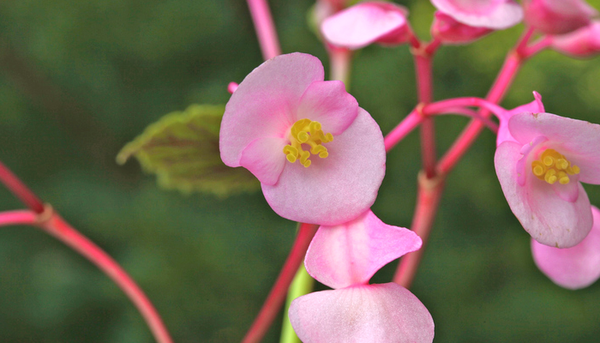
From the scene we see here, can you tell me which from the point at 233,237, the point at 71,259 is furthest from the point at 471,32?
the point at 71,259

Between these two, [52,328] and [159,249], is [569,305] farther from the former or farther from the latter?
[52,328]

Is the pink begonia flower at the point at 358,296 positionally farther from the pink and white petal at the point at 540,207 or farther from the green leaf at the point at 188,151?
the green leaf at the point at 188,151

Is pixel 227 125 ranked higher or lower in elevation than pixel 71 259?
higher

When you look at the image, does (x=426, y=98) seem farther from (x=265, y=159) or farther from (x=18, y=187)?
(x=18, y=187)

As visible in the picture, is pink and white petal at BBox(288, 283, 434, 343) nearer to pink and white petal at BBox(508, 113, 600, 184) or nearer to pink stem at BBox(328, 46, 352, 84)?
pink and white petal at BBox(508, 113, 600, 184)

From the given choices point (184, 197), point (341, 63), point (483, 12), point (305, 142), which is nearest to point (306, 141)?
point (305, 142)

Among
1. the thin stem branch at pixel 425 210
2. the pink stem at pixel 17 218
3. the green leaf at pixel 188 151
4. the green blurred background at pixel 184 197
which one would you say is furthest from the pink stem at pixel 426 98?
the green blurred background at pixel 184 197
